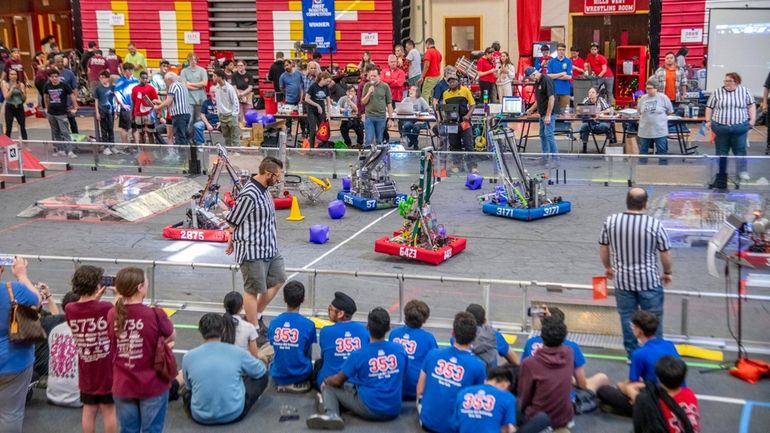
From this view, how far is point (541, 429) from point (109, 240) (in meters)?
9.08

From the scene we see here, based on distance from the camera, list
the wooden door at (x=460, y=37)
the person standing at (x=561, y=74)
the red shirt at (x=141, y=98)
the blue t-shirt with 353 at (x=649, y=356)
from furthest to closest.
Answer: the wooden door at (x=460, y=37)
the person standing at (x=561, y=74)
the red shirt at (x=141, y=98)
the blue t-shirt with 353 at (x=649, y=356)

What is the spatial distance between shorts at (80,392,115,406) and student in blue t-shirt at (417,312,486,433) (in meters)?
2.45

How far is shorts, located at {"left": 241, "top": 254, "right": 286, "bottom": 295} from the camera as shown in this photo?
9.85 metres

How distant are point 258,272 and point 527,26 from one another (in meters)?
19.1

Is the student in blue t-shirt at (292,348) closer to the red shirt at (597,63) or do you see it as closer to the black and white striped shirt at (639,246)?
the black and white striped shirt at (639,246)

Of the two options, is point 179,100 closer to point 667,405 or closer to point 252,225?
point 252,225

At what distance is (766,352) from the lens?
910 centimetres

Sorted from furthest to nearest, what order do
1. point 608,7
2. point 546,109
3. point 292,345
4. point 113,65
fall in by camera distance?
point 113,65 < point 608,7 < point 546,109 < point 292,345

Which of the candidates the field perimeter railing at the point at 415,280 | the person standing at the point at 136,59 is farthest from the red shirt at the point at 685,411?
the person standing at the point at 136,59

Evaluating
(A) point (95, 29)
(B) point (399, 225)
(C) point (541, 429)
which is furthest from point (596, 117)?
(A) point (95, 29)

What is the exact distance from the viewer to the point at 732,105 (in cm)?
1661

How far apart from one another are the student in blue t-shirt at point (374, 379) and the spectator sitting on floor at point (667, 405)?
204 centimetres

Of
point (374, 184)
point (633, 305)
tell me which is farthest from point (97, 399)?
point (374, 184)

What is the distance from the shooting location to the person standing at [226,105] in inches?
781
